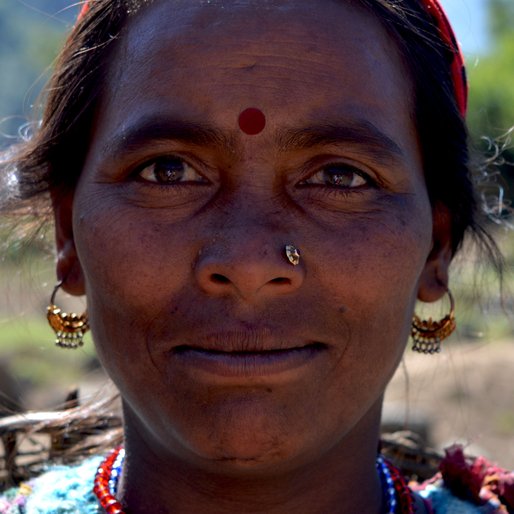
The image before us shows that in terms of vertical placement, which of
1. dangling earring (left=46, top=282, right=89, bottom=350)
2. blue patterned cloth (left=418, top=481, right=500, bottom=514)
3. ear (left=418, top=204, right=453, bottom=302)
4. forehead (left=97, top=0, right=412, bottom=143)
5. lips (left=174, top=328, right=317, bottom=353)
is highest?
forehead (left=97, top=0, right=412, bottom=143)

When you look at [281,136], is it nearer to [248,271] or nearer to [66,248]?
[248,271]

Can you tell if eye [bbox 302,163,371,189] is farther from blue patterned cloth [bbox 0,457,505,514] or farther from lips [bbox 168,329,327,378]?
blue patterned cloth [bbox 0,457,505,514]

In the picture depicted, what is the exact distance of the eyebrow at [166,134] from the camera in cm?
213

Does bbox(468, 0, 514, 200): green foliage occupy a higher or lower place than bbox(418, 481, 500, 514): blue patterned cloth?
higher

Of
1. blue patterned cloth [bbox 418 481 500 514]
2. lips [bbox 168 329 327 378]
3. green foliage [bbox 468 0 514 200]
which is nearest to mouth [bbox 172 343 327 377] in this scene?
lips [bbox 168 329 327 378]

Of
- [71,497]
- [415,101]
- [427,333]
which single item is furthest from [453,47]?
[71,497]

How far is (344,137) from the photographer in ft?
7.08

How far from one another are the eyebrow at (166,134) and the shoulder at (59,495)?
95cm

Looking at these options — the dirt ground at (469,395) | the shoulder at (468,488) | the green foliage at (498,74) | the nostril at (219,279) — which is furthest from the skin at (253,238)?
the green foliage at (498,74)

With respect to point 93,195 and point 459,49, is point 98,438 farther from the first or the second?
point 459,49

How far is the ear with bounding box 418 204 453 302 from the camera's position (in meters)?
2.54

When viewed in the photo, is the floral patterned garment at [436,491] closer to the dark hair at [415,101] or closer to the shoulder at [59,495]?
the shoulder at [59,495]

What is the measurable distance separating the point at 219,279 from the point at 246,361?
0.56 ft

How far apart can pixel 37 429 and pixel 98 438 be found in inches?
7.7
